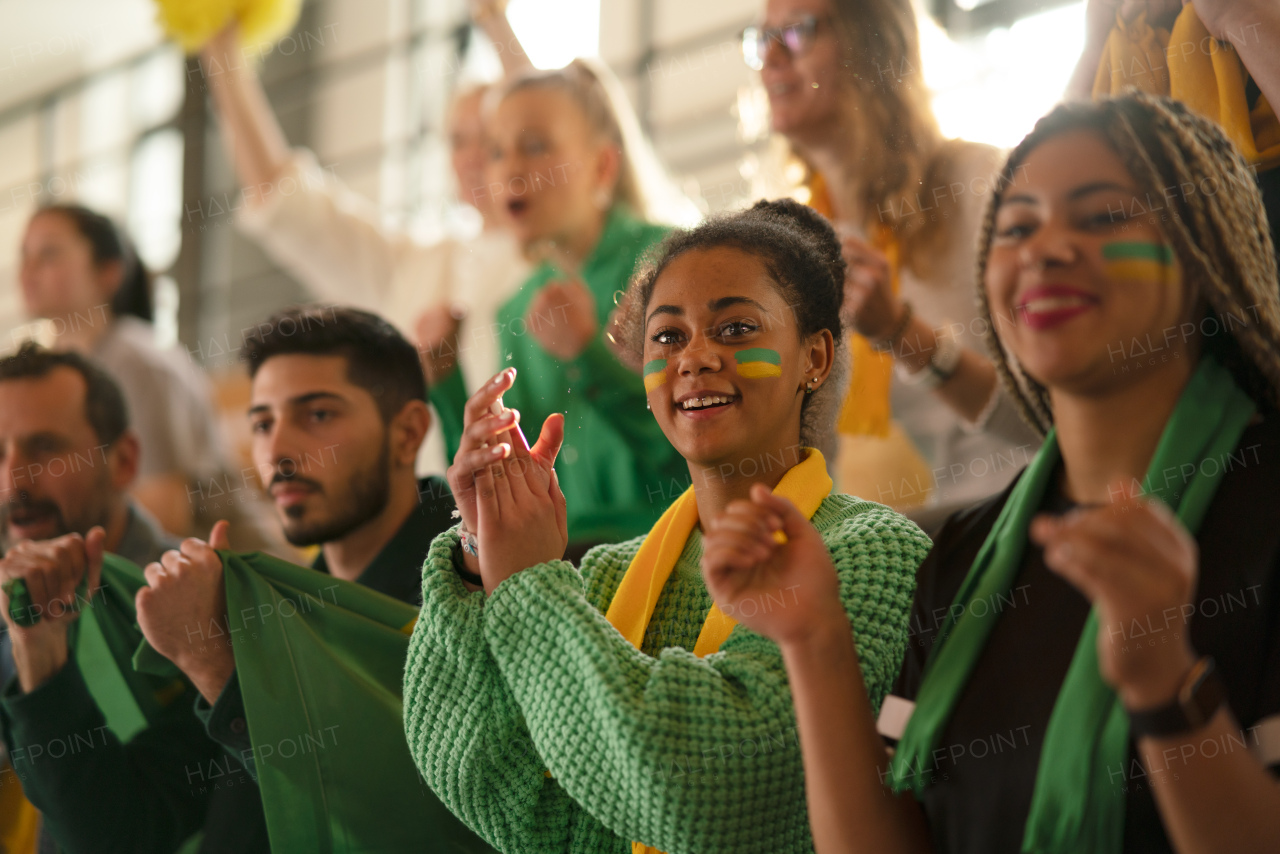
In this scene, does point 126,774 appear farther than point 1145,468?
Yes

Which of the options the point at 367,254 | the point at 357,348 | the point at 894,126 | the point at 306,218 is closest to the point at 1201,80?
the point at 894,126

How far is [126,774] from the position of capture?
1.42m

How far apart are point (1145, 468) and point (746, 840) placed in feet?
1.29

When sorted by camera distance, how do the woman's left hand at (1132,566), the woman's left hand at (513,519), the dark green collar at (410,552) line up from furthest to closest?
the dark green collar at (410,552), the woman's left hand at (513,519), the woman's left hand at (1132,566)

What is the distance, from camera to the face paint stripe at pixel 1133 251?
862 millimetres

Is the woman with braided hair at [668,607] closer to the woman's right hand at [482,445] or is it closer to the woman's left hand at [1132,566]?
the woman's right hand at [482,445]

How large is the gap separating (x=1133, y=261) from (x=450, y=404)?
0.83 metres

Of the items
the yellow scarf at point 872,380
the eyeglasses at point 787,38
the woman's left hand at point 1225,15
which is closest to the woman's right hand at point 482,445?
the yellow scarf at point 872,380

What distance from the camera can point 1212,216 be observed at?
0.88 metres

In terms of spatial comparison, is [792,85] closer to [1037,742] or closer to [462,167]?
[1037,742]

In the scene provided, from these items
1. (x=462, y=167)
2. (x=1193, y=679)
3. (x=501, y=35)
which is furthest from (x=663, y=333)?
(x=462, y=167)

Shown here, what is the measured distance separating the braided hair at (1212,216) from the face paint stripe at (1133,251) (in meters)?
0.02

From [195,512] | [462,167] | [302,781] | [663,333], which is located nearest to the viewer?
[663,333]

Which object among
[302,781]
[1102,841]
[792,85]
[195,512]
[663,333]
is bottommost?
[1102,841]
